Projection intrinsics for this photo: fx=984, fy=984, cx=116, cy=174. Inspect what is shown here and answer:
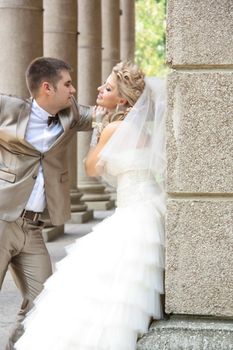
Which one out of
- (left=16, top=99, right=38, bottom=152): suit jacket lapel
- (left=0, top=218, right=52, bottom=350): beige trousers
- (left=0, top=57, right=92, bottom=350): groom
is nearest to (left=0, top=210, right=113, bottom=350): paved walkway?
(left=0, top=218, right=52, bottom=350): beige trousers

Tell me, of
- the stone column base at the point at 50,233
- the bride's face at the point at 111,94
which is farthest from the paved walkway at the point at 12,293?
the bride's face at the point at 111,94

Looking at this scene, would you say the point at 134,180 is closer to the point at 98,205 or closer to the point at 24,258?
the point at 24,258

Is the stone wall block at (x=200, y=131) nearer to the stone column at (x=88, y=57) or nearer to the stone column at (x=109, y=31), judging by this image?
the stone column at (x=88, y=57)

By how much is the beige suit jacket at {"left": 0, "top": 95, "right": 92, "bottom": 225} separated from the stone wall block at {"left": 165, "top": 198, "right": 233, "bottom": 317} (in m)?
1.90

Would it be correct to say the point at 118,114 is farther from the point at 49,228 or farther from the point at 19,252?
the point at 49,228

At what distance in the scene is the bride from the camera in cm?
552

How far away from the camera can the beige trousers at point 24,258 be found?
6961mm

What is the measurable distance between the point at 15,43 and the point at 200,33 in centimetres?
870

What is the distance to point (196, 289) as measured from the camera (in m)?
5.31

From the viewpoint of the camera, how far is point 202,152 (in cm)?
530

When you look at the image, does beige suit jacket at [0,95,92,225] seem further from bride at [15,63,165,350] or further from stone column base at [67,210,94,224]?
stone column base at [67,210,94,224]

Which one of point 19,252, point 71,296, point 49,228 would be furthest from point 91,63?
point 71,296

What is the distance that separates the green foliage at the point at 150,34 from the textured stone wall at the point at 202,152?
51.8m

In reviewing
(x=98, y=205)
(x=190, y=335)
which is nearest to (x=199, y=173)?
(x=190, y=335)
